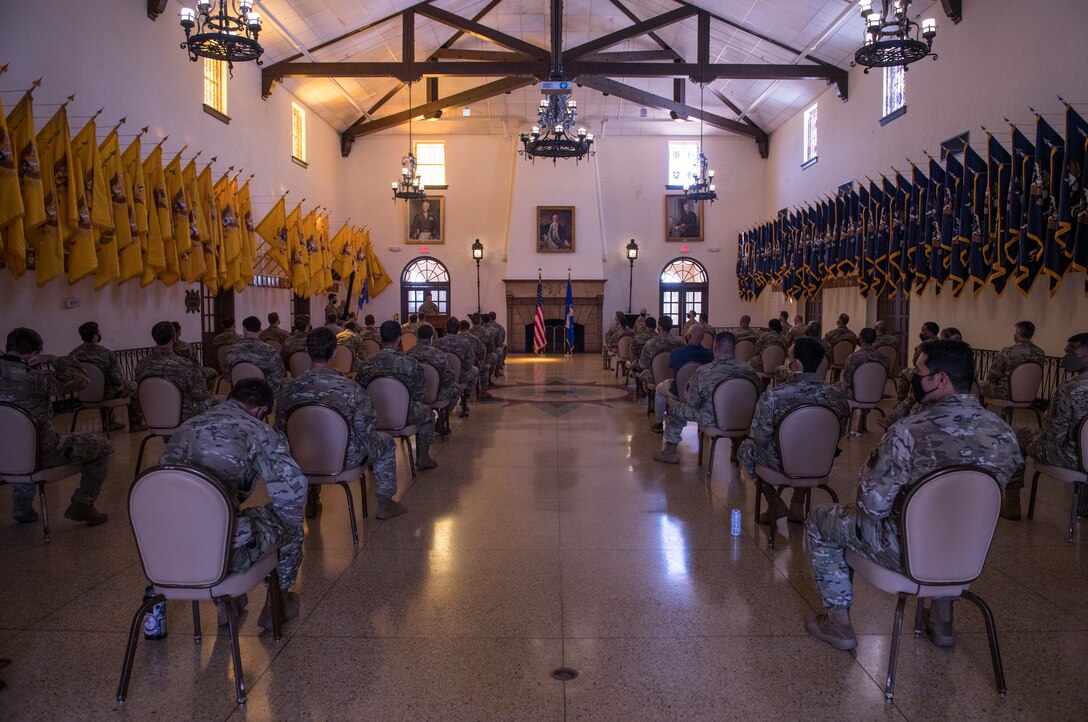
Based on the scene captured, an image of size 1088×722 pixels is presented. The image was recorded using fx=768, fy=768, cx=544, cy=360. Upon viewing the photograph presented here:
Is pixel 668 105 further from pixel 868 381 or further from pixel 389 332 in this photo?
pixel 389 332

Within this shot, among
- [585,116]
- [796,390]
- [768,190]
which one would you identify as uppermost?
[585,116]

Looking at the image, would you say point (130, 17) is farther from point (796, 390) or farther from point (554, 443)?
point (796, 390)

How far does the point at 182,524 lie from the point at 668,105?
17.9 meters

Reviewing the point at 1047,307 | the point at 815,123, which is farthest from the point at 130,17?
the point at 815,123

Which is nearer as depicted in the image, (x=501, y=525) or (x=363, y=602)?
(x=363, y=602)

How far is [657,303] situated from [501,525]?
683 inches

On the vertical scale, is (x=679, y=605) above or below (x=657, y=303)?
below

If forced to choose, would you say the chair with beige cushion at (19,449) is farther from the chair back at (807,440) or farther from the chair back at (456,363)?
the chair back at (456,363)

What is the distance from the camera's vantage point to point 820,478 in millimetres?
4344

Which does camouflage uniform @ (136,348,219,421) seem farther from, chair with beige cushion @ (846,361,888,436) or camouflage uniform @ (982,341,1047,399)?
camouflage uniform @ (982,341,1047,399)

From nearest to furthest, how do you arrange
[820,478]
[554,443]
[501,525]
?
[820,478]
[501,525]
[554,443]

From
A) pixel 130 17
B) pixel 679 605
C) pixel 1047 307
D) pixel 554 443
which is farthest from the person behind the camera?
pixel 130 17

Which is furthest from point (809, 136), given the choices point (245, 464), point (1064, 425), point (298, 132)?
point (245, 464)

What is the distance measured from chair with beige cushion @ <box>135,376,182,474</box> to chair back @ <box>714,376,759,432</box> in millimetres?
4026
